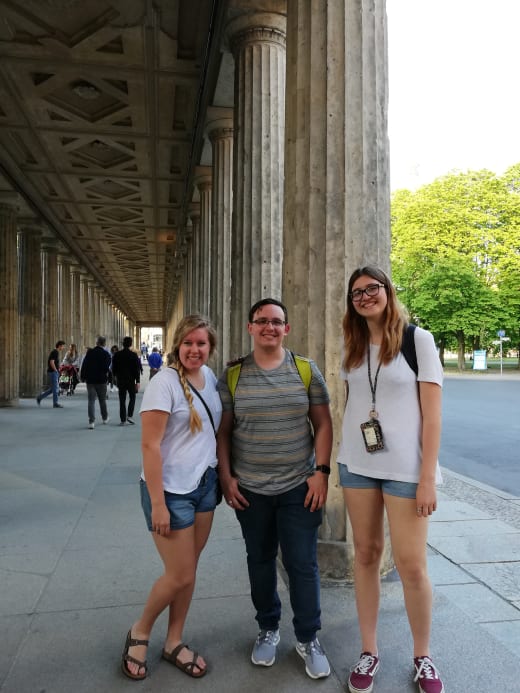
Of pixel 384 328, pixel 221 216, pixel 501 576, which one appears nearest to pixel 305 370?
pixel 384 328

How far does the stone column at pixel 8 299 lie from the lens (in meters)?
16.9

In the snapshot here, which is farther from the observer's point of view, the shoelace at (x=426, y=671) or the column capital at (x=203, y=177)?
the column capital at (x=203, y=177)

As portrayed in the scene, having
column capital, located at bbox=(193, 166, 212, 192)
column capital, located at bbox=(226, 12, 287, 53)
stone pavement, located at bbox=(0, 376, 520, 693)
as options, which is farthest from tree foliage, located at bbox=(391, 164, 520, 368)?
stone pavement, located at bbox=(0, 376, 520, 693)

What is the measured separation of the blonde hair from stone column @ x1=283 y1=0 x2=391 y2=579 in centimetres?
149

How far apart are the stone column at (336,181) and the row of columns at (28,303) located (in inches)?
574

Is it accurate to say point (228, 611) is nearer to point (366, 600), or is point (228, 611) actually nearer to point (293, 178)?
point (366, 600)

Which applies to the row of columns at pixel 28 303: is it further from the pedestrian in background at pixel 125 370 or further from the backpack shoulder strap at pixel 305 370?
the backpack shoulder strap at pixel 305 370

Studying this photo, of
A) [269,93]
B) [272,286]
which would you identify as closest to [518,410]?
[272,286]

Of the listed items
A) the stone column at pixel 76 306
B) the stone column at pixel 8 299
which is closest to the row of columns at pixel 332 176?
the stone column at pixel 8 299

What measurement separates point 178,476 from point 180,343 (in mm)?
632

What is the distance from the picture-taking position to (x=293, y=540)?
9.07ft

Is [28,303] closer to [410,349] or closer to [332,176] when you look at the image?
[332,176]

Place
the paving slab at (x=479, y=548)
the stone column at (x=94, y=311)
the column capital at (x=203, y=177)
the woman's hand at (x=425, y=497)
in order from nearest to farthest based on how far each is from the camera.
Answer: the woman's hand at (x=425, y=497) < the paving slab at (x=479, y=548) < the column capital at (x=203, y=177) < the stone column at (x=94, y=311)

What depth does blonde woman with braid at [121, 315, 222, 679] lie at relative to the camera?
2.54 meters
